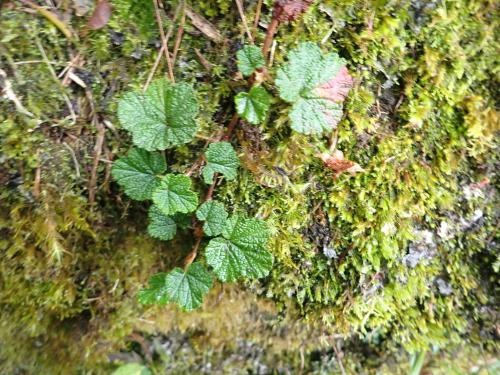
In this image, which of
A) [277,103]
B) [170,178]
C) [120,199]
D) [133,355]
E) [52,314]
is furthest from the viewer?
[133,355]

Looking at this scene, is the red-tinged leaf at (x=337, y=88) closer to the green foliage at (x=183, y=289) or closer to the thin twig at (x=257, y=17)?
the thin twig at (x=257, y=17)

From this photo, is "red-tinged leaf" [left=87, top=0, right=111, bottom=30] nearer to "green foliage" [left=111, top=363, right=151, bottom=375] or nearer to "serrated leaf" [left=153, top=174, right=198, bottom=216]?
"serrated leaf" [left=153, top=174, right=198, bottom=216]

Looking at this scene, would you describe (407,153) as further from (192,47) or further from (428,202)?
(192,47)

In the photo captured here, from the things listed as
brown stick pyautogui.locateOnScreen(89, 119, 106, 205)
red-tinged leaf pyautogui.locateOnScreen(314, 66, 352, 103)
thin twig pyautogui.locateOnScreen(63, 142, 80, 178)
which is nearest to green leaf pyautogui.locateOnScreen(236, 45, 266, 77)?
red-tinged leaf pyautogui.locateOnScreen(314, 66, 352, 103)

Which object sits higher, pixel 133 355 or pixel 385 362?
pixel 385 362

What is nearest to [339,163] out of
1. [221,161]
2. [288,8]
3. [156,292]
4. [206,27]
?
[221,161]

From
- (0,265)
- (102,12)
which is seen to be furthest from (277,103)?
(0,265)

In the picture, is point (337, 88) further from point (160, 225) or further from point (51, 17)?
point (51, 17)
